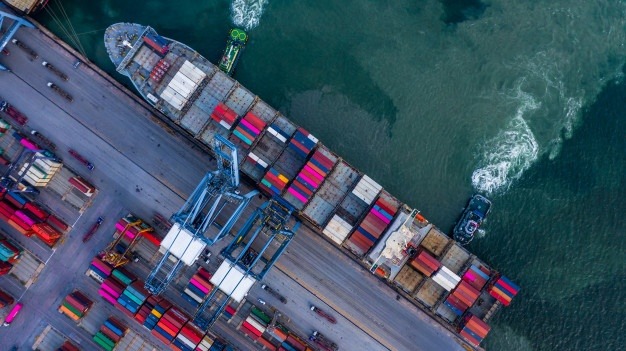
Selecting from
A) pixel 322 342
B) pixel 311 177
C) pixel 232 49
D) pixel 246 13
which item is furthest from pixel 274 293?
pixel 246 13

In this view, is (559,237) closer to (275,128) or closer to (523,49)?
(523,49)

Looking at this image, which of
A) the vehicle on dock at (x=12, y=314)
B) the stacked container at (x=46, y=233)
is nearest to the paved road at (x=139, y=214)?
the vehicle on dock at (x=12, y=314)

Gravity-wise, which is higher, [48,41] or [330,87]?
[330,87]

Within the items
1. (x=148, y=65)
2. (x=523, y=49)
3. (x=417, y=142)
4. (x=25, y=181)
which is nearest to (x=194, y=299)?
(x=25, y=181)

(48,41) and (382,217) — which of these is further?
(48,41)

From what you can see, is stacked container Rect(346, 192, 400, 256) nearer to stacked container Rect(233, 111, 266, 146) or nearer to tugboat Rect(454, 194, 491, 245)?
tugboat Rect(454, 194, 491, 245)

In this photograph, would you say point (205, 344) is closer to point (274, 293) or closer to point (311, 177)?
point (274, 293)

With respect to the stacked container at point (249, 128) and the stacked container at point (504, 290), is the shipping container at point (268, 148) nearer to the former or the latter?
the stacked container at point (249, 128)
